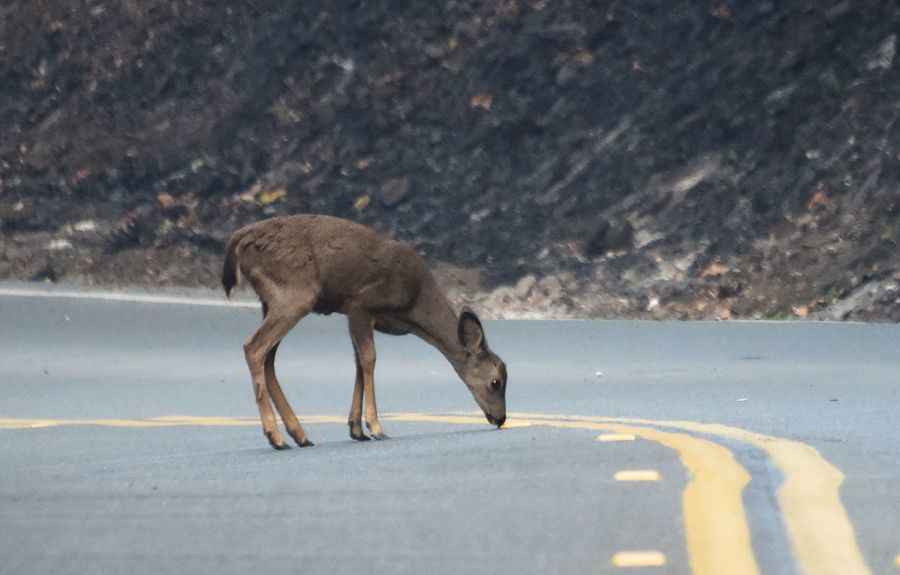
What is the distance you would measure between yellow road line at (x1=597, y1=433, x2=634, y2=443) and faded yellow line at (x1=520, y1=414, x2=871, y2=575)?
507 millimetres

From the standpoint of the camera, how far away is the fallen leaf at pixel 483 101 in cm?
3366

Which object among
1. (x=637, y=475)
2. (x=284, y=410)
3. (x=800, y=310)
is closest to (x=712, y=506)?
(x=637, y=475)

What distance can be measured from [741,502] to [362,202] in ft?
82.5

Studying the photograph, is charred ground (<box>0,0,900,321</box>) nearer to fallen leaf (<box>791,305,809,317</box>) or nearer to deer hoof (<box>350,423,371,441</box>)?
fallen leaf (<box>791,305,809,317</box>)

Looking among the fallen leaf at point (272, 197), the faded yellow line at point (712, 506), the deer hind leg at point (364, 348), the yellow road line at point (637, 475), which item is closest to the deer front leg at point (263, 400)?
the deer hind leg at point (364, 348)

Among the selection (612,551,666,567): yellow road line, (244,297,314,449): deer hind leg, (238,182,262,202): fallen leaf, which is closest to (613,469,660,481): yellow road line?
(612,551,666,567): yellow road line

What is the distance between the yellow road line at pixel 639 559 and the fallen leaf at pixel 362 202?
26.0 metres

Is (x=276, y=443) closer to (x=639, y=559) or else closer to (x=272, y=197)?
(x=639, y=559)

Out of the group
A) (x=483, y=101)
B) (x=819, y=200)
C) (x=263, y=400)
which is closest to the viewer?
(x=263, y=400)

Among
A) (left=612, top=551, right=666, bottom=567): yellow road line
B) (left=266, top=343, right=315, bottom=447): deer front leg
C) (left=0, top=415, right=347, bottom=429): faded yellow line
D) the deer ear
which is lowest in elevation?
(left=0, top=415, right=347, bottom=429): faded yellow line

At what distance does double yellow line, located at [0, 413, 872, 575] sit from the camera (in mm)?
6562

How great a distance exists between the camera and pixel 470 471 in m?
9.58

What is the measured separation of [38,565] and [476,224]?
24.5 meters

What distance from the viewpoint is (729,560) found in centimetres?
654
